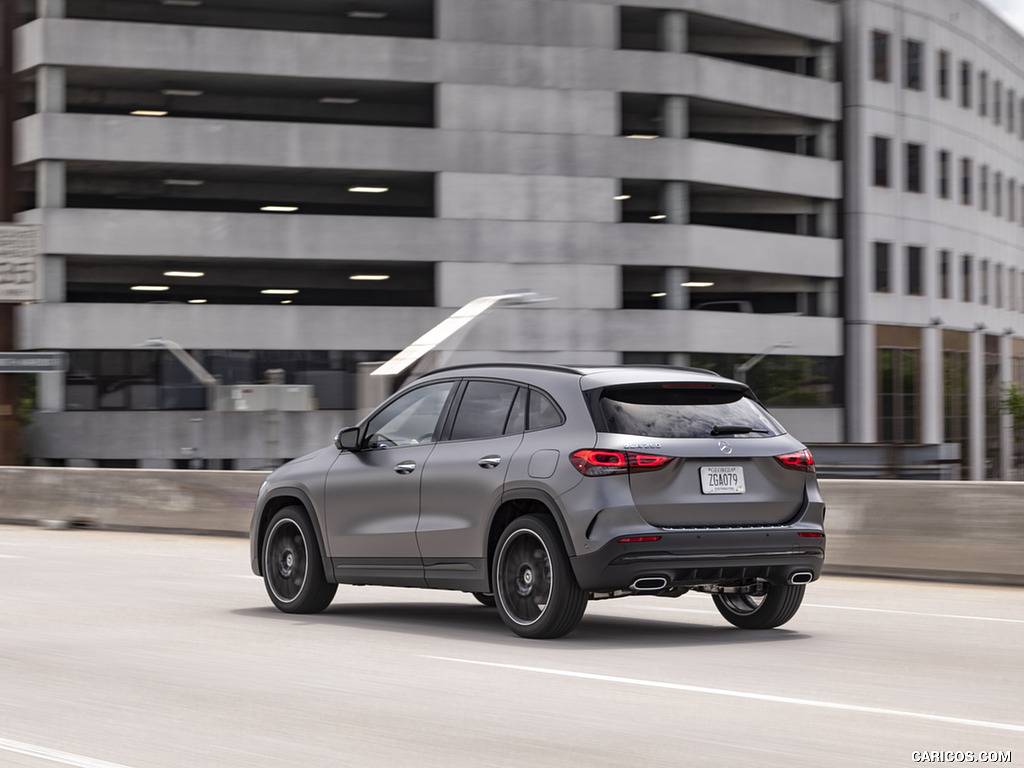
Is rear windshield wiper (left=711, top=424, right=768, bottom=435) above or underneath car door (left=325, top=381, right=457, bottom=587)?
above

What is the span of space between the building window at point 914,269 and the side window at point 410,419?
51649 millimetres

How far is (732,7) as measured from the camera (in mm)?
53688

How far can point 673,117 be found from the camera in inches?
2048

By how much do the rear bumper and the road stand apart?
0.44 m

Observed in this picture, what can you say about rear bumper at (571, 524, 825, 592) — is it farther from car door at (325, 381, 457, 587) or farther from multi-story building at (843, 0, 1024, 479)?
multi-story building at (843, 0, 1024, 479)

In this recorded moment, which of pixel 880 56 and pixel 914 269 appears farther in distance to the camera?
pixel 914 269

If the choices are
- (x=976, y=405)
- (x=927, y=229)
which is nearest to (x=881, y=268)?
(x=927, y=229)

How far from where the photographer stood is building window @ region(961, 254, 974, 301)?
209ft

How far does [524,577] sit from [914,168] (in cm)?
5434

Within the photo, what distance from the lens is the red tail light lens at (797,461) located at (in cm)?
930

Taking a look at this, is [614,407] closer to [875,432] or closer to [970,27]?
[875,432]

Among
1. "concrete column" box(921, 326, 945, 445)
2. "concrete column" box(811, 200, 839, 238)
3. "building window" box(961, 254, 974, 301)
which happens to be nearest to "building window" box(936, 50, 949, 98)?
"building window" box(961, 254, 974, 301)

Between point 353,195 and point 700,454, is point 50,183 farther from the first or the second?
point 700,454

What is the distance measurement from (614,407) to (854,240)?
50.5m
